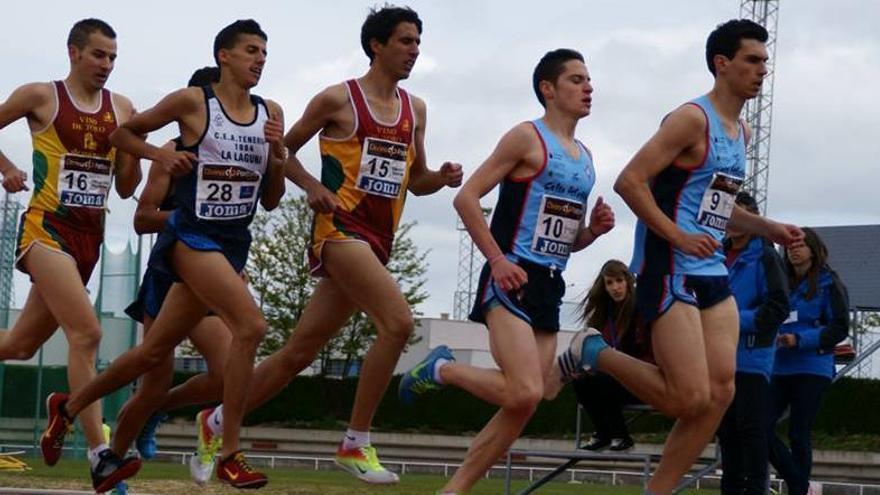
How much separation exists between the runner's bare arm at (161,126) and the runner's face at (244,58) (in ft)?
0.78

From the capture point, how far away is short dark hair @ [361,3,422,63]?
9.98 m

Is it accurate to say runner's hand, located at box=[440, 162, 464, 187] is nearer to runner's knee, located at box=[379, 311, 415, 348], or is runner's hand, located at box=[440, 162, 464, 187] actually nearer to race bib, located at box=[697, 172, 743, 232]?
runner's knee, located at box=[379, 311, 415, 348]

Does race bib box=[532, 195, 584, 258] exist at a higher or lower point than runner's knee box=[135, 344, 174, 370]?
higher

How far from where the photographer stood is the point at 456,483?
30.3 ft

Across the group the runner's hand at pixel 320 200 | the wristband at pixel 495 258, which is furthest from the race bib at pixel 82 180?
the wristband at pixel 495 258

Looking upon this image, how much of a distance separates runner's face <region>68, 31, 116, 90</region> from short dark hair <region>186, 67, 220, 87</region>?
55 cm

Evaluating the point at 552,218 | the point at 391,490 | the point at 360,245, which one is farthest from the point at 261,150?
the point at 391,490

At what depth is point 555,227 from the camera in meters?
9.41

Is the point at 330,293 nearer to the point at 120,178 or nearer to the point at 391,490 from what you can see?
the point at 120,178

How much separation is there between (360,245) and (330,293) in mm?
393

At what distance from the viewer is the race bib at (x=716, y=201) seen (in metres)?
9.41

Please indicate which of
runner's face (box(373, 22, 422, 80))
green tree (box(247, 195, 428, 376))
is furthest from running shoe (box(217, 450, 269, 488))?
green tree (box(247, 195, 428, 376))

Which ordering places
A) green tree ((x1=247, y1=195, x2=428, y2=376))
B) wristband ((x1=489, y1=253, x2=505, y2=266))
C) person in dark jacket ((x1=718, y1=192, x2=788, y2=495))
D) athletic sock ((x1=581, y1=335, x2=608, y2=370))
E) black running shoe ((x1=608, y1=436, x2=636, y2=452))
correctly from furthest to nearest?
green tree ((x1=247, y1=195, x2=428, y2=376)) → black running shoe ((x1=608, y1=436, x2=636, y2=452)) → person in dark jacket ((x1=718, y1=192, x2=788, y2=495)) → athletic sock ((x1=581, y1=335, x2=608, y2=370)) → wristband ((x1=489, y1=253, x2=505, y2=266))

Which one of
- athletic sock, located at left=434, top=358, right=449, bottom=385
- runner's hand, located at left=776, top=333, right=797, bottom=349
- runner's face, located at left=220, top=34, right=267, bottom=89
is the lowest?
athletic sock, located at left=434, top=358, right=449, bottom=385
